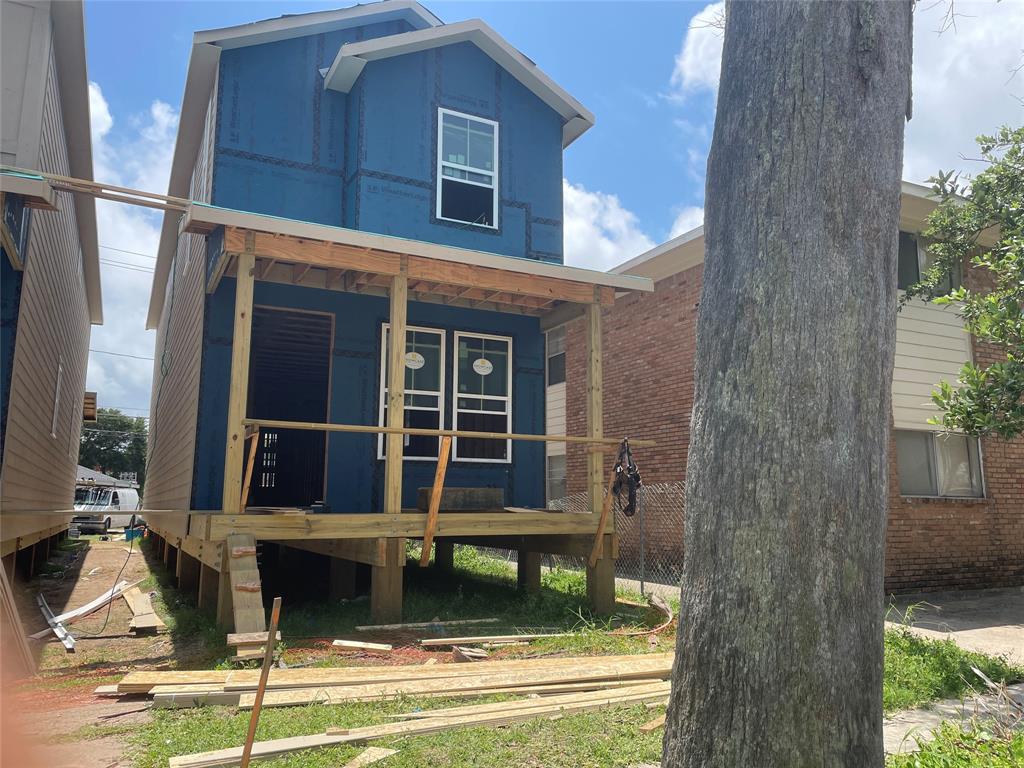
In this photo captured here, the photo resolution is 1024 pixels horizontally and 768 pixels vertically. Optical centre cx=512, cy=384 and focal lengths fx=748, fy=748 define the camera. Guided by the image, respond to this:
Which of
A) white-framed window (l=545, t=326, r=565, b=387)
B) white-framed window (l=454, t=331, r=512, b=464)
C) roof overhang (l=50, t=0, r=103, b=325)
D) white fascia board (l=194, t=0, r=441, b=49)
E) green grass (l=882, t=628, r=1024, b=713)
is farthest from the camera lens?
white-framed window (l=545, t=326, r=565, b=387)

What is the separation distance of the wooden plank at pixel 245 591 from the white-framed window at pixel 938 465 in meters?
9.67

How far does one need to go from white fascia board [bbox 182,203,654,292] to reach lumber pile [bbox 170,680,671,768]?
5.31 metres

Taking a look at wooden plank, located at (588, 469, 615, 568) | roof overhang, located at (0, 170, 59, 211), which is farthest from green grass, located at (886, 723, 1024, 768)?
roof overhang, located at (0, 170, 59, 211)

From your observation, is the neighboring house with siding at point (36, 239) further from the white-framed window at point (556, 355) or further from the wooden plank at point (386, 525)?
the white-framed window at point (556, 355)

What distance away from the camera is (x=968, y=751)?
4238mm

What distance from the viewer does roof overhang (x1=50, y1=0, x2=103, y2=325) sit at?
9953 millimetres

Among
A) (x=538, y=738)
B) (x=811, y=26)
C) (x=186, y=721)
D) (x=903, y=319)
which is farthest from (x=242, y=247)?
(x=903, y=319)

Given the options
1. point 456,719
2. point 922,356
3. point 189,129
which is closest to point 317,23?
point 189,129

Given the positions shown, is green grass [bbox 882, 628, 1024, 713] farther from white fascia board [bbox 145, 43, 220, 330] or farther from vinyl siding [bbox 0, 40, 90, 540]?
white fascia board [bbox 145, 43, 220, 330]

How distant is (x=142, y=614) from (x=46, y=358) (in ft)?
17.6

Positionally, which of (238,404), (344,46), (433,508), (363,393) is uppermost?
(344,46)

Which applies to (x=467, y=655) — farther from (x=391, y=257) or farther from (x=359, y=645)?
(x=391, y=257)

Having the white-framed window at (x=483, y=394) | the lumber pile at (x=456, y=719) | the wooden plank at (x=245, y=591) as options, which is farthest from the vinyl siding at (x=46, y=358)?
the lumber pile at (x=456, y=719)

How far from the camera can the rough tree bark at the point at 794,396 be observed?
277 cm
